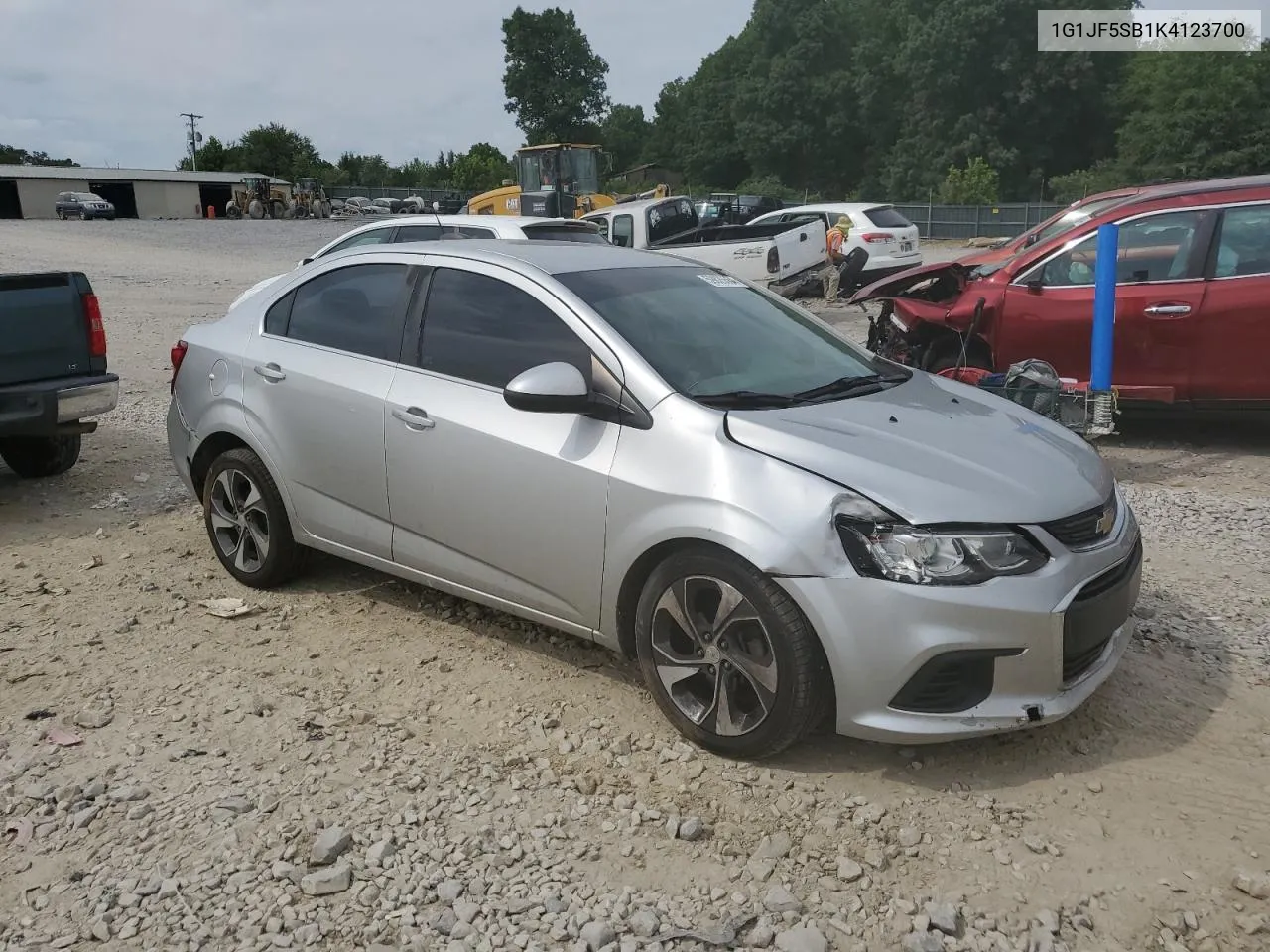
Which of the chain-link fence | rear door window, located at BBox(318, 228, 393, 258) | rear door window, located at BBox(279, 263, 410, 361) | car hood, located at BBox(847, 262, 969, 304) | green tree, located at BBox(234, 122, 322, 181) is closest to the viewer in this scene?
rear door window, located at BBox(279, 263, 410, 361)

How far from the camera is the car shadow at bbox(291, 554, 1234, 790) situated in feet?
11.4

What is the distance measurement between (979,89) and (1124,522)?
6663 centimetres

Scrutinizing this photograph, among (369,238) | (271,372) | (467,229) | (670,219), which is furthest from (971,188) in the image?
(271,372)

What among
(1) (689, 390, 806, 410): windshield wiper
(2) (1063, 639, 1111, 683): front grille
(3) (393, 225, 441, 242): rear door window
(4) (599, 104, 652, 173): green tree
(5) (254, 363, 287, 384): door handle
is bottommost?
(2) (1063, 639, 1111, 683): front grille

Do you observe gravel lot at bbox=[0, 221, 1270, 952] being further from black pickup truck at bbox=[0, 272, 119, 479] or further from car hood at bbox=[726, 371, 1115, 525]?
black pickup truck at bbox=[0, 272, 119, 479]

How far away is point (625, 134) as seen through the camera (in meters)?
98.1

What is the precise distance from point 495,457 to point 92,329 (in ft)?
12.8

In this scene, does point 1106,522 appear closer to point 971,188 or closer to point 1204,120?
point 971,188

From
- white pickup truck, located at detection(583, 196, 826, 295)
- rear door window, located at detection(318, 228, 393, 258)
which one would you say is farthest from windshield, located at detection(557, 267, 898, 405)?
white pickup truck, located at detection(583, 196, 826, 295)

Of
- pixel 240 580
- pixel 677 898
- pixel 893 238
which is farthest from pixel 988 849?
pixel 893 238

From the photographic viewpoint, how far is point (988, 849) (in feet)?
10.1

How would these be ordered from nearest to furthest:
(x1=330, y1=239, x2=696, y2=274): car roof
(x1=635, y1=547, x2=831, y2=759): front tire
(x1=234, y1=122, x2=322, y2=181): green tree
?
(x1=635, y1=547, x2=831, y2=759): front tire, (x1=330, y1=239, x2=696, y2=274): car roof, (x1=234, y1=122, x2=322, y2=181): green tree

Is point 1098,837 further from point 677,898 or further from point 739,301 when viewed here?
point 739,301

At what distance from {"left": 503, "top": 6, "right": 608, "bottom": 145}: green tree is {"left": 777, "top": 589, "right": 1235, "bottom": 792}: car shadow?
9719 centimetres
